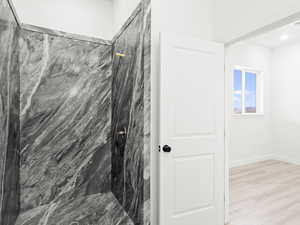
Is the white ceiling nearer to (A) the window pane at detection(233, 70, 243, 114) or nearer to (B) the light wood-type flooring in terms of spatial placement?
(A) the window pane at detection(233, 70, 243, 114)

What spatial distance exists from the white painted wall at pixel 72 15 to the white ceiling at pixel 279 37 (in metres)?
3.29

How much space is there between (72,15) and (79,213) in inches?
103

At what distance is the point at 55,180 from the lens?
2359 mm

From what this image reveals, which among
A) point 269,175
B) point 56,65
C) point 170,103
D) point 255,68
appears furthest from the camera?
point 255,68

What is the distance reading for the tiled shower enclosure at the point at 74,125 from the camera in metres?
1.63

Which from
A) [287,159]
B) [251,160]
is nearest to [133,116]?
[251,160]

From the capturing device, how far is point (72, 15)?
2664mm

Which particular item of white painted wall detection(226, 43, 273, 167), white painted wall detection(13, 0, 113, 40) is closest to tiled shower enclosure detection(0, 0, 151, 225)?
white painted wall detection(13, 0, 113, 40)

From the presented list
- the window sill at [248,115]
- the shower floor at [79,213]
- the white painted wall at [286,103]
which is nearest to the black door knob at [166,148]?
the shower floor at [79,213]

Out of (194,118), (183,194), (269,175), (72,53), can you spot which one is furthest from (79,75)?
(269,175)

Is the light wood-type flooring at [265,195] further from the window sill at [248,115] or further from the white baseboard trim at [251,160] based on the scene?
the window sill at [248,115]

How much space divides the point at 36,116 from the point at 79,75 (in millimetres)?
734

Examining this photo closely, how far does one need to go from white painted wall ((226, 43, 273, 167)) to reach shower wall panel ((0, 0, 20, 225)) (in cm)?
369

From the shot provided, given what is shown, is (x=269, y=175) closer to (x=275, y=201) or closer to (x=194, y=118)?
(x=275, y=201)
